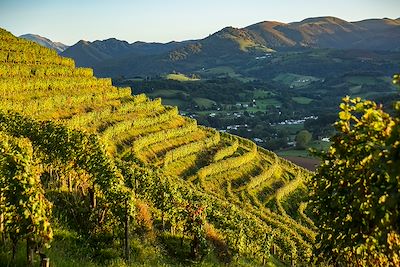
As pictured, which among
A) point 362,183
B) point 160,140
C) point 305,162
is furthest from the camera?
point 305,162

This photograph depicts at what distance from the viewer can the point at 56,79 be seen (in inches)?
4311

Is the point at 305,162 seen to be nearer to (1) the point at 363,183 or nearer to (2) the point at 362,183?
(1) the point at 363,183

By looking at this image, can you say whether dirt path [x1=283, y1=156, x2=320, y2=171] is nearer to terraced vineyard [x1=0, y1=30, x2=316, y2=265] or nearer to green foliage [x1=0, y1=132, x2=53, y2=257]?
terraced vineyard [x1=0, y1=30, x2=316, y2=265]

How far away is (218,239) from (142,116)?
72.4 meters

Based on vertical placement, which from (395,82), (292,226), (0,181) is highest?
(395,82)

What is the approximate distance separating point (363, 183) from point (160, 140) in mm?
95105

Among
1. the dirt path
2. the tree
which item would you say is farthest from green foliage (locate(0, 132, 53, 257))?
the dirt path

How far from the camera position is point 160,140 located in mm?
107125

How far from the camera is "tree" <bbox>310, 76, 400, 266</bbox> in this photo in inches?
393

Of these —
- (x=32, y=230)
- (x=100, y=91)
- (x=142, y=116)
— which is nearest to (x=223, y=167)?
(x=142, y=116)

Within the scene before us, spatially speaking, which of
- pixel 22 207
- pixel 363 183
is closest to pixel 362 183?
pixel 363 183

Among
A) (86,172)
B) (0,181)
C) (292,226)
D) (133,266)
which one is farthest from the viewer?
(292,226)

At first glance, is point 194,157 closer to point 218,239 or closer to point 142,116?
point 142,116

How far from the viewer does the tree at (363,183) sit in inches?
393
